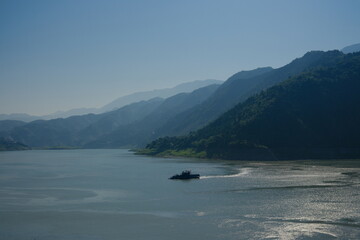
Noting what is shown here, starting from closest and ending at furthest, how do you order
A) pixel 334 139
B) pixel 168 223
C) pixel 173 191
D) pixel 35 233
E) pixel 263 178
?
pixel 35 233
pixel 168 223
pixel 173 191
pixel 263 178
pixel 334 139

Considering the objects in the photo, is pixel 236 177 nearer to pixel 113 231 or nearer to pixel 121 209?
pixel 121 209

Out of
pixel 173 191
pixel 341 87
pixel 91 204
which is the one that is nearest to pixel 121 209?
pixel 91 204

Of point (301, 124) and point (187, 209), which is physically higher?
point (301, 124)

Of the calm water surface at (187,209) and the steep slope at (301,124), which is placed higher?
the steep slope at (301,124)

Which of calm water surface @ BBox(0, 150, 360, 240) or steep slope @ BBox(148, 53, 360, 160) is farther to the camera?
steep slope @ BBox(148, 53, 360, 160)

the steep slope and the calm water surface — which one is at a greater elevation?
the steep slope

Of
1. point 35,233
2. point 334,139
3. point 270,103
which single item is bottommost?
point 35,233

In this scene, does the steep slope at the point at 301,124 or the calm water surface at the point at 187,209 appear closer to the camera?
the calm water surface at the point at 187,209

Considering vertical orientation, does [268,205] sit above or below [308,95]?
below
